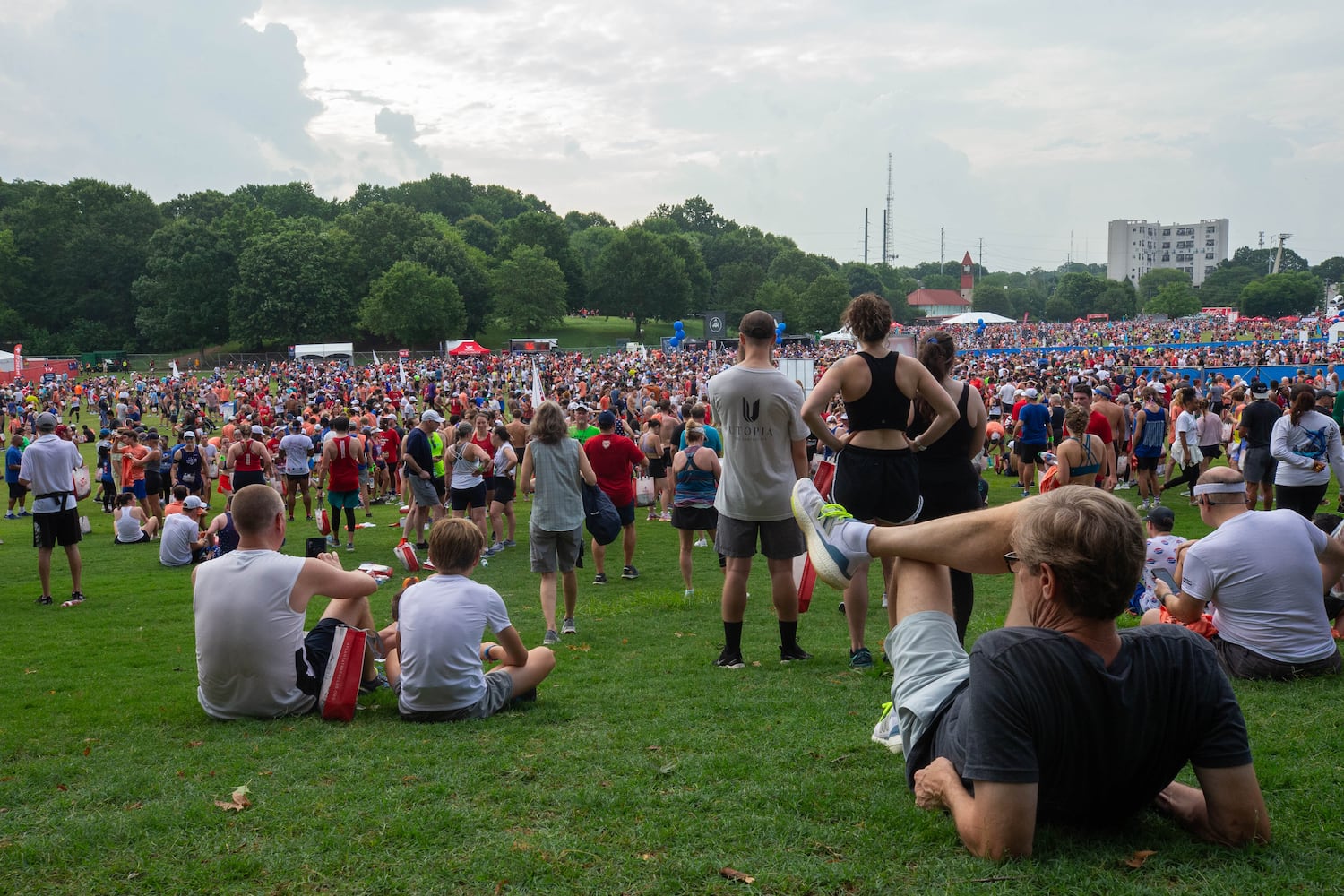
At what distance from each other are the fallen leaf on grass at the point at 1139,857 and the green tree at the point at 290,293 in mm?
82768

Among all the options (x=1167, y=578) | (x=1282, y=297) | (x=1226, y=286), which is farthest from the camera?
(x=1226, y=286)

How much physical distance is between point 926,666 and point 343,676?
3349 millimetres

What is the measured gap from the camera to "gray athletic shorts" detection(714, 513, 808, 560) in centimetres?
566

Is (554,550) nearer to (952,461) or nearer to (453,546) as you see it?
(453,546)

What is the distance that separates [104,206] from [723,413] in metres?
103

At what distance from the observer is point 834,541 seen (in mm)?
3115

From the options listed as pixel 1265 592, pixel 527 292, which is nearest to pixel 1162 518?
pixel 1265 592

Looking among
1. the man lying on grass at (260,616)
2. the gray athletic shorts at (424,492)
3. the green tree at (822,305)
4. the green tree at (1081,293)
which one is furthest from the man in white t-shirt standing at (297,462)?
the green tree at (1081,293)

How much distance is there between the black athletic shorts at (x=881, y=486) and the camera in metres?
5.11

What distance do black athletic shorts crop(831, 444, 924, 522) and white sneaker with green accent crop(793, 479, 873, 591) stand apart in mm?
1855

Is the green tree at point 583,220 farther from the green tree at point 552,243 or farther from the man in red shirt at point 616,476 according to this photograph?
the man in red shirt at point 616,476

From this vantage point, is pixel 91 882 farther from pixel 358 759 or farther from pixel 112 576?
pixel 112 576

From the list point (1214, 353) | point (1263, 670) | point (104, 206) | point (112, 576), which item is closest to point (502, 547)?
point (112, 576)

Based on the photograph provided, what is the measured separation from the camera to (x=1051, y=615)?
2.49 m
